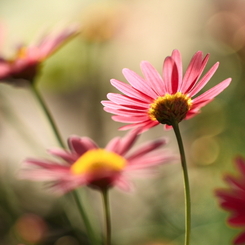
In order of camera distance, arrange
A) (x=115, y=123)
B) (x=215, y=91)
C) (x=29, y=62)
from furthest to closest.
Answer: (x=115, y=123)
(x=29, y=62)
(x=215, y=91)

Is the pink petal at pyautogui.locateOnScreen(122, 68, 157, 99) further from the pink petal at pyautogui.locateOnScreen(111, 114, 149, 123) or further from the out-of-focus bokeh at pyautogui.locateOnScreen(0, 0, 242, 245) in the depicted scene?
the out-of-focus bokeh at pyautogui.locateOnScreen(0, 0, 242, 245)

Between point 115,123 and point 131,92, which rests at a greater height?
point 131,92

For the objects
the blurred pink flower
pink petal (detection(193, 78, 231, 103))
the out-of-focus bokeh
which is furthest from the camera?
the out-of-focus bokeh

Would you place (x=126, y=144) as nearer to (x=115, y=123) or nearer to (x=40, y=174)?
(x=40, y=174)

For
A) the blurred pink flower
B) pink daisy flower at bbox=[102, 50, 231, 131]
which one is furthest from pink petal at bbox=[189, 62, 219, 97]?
the blurred pink flower

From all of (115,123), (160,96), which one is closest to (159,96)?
(160,96)

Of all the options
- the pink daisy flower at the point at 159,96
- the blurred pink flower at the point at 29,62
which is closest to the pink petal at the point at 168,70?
the pink daisy flower at the point at 159,96
